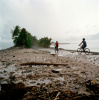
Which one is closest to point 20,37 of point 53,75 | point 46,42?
point 46,42

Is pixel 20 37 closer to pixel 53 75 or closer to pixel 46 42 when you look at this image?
pixel 46 42

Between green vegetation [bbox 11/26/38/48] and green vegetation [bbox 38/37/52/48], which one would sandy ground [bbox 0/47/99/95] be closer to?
green vegetation [bbox 11/26/38/48]

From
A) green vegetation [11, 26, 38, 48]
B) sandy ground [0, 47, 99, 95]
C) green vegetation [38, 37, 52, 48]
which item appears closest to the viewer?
sandy ground [0, 47, 99, 95]

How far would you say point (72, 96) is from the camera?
195 cm

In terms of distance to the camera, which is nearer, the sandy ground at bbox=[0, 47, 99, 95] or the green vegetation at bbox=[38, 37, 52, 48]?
the sandy ground at bbox=[0, 47, 99, 95]

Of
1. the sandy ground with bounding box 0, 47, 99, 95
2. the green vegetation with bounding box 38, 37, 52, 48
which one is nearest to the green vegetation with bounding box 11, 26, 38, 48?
the green vegetation with bounding box 38, 37, 52, 48

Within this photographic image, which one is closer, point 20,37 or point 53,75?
point 53,75

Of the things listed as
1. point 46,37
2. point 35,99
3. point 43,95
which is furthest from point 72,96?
point 46,37

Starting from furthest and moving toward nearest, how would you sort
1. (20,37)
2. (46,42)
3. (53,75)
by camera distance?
1. (46,42)
2. (20,37)
3. (53,75)

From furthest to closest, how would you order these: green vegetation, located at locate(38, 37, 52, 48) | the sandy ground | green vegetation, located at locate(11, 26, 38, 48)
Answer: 1. green vegetation, located at locate(38, 37, 52, 48)
2. green vegetation, located at locate(11, 26, 38, 48)
3. the sandy ground

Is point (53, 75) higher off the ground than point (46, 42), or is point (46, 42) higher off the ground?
point (46, 42)

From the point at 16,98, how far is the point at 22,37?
35971 mm

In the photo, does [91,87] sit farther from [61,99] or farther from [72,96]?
[61,99]

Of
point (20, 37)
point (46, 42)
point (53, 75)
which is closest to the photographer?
point (53, 75)
